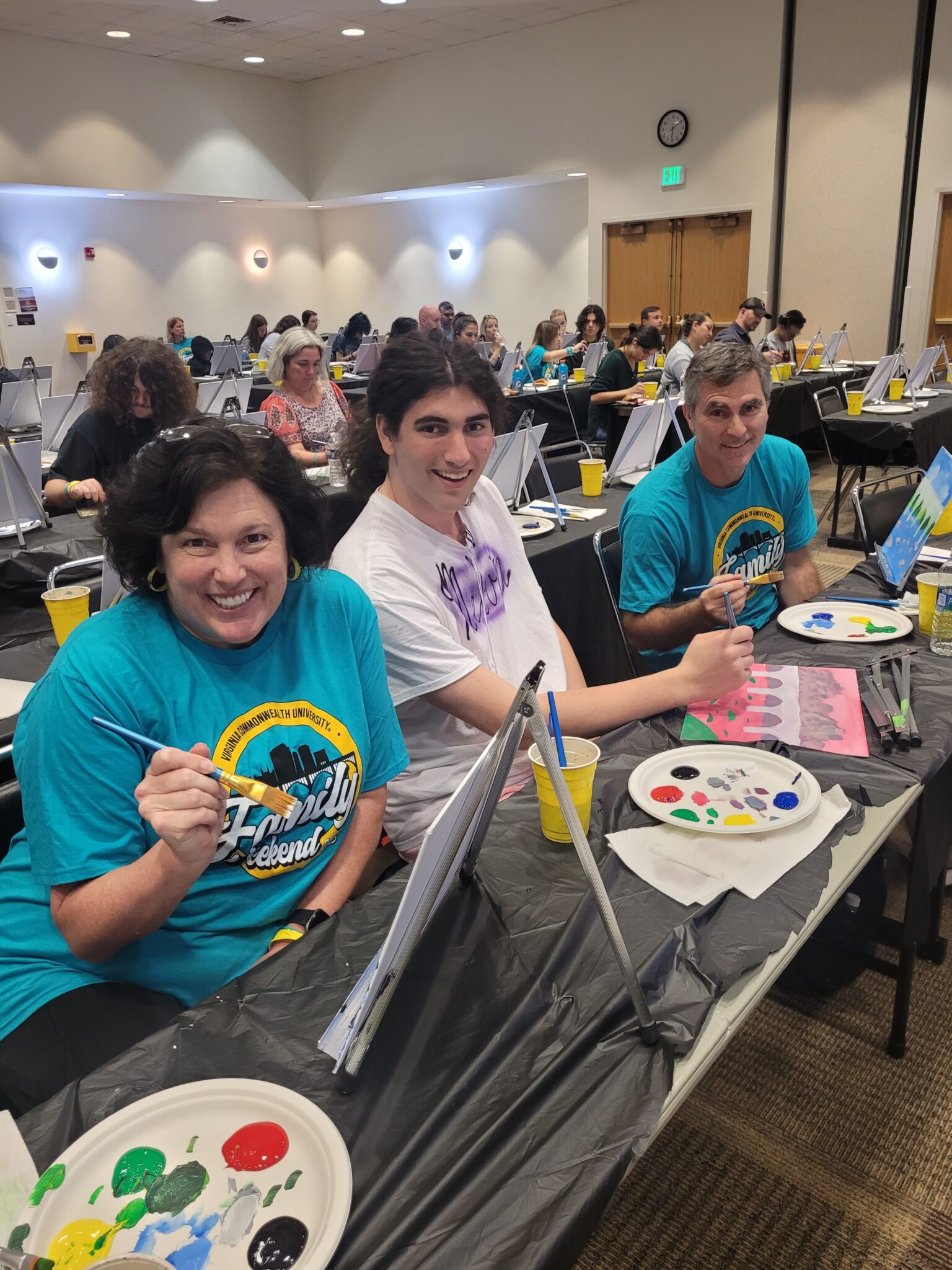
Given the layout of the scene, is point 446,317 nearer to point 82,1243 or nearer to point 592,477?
point 592,477

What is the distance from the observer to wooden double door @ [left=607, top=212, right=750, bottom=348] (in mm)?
9695

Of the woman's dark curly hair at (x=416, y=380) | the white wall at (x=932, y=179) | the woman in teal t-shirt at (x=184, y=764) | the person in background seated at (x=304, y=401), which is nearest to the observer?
the woman in teal t-shirt at (x=184, y=764)

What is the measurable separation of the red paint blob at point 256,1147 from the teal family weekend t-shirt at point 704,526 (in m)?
1.50

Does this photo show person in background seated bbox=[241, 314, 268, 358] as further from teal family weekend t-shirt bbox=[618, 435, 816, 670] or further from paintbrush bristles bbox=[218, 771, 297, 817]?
paintbrush bristles bbox=[218, 771, 297, 817]

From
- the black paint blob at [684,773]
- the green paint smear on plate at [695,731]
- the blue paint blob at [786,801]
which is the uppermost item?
the blue paint blob at [786,801]

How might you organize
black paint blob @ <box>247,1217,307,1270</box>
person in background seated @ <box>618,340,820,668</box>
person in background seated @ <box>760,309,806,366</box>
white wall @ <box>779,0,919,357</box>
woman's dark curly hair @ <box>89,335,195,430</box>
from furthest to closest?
white wall @ <box>779,0,919,357</box> → person in background seated @ <box>760,309,806,366</box> → woman's dark curly hair @ <box>89,335,195,430</box> → person in background seated @ <box>618,340,820,668</box> → black paint blob @ <box>247,1217,307,1270</box>

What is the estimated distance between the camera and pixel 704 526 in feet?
7.06

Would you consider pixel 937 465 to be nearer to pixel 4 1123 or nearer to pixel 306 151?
pixel 4 1123

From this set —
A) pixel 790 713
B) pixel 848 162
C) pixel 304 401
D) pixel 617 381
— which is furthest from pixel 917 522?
pixel 848 162

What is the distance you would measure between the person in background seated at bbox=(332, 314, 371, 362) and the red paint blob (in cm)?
1005

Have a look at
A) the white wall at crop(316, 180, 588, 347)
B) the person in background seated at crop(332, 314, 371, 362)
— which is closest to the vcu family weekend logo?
the person in background seated at crop(332, 314, 371, 362)

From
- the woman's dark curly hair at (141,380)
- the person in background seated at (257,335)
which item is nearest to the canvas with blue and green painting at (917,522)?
the woman's dark curly hair at (141,380)

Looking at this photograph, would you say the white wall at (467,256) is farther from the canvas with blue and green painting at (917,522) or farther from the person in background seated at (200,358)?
the canvas with blue and green painting at (917,522)

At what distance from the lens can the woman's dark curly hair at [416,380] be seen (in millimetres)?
1604
